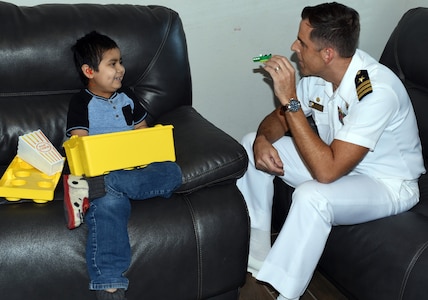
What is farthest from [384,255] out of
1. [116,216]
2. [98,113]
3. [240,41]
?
[240,41]

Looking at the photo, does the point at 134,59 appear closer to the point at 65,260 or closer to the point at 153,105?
the point at 153,105

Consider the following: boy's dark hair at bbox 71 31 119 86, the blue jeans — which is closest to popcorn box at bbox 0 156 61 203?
the blue jeans

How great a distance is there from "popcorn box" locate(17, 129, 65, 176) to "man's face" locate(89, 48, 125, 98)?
278 millimetres

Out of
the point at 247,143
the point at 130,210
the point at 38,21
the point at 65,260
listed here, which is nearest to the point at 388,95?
the point at 247,143

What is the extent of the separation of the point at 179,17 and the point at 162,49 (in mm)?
199

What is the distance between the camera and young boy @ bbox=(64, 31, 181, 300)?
5.23ft

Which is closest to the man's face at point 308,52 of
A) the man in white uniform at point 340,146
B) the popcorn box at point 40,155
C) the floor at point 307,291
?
the man in white uniform at point 340,146

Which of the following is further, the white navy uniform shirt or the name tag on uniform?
the name tag on uniform

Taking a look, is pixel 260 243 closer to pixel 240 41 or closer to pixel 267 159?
pixel 267 159

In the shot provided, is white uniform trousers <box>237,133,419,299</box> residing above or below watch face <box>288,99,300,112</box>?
below

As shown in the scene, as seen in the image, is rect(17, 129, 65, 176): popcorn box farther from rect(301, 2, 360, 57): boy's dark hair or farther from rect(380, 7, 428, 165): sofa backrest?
rect(380, 7, 428, 165): sofa backrest

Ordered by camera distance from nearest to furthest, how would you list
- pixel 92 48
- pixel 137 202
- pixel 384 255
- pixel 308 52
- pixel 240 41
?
pixel 384 255 < pixel 137 202 < pixel 308 52 < pixel 92 48 < pixel 240 41

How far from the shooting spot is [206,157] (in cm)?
178

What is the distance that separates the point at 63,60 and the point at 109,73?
0.87 feet
